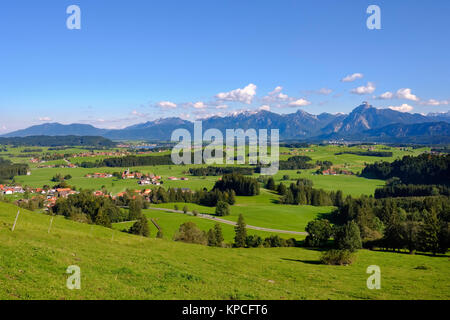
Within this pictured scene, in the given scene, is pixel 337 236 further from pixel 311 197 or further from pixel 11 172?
pixel 11 172

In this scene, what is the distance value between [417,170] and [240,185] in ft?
367

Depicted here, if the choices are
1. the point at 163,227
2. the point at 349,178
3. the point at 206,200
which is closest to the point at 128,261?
the point at 163,227

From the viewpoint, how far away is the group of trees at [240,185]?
136250 mm

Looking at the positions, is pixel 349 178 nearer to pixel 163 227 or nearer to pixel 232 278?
pixel 163 227

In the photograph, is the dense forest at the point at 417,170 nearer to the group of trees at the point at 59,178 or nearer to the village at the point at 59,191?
the village at the point at 59,191

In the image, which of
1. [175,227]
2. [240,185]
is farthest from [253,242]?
[240,185]

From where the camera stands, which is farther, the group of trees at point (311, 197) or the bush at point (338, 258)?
the group of trees at point (311, 197)

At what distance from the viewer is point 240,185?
13812 cm

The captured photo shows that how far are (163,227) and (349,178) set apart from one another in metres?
144

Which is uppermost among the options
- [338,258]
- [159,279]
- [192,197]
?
[159,279]

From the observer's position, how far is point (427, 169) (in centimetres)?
16162

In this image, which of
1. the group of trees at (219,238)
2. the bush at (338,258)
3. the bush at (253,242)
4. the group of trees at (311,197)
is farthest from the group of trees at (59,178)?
the bush at (338,258)

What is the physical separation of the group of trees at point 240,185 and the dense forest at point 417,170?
96.2 meters

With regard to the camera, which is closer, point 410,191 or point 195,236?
point 195,236
